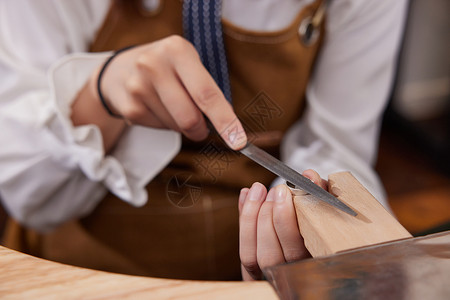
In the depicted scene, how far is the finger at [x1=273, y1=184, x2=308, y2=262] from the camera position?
0.24 metres

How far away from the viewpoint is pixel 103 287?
219mm

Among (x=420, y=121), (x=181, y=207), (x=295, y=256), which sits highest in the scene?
(x=295, y=256)

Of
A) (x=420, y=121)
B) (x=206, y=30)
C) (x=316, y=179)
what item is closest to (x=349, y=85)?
(x=206, y=30)

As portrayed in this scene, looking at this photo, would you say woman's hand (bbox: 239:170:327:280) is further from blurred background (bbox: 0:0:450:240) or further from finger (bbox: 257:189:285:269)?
blurred background (bbox: 0:0:450:240)

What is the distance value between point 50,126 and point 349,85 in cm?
35

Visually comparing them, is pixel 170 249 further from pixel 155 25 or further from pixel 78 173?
pixel 155 25

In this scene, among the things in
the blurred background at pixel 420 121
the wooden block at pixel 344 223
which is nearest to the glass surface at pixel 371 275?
the wooden block at pixel 344 223

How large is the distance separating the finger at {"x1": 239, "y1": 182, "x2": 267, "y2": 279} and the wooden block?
0.02 meters

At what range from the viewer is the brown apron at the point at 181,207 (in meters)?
0.43

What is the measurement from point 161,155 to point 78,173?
0.19 m

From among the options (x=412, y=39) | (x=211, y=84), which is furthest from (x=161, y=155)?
(x=412, y=39)

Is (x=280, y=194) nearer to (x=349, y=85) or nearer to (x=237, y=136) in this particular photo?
(x=237, y=136)

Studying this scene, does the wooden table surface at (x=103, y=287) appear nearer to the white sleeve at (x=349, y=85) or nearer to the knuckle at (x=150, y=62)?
the knuckle at (x=150, y=62)

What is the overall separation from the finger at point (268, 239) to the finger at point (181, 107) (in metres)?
0.08
